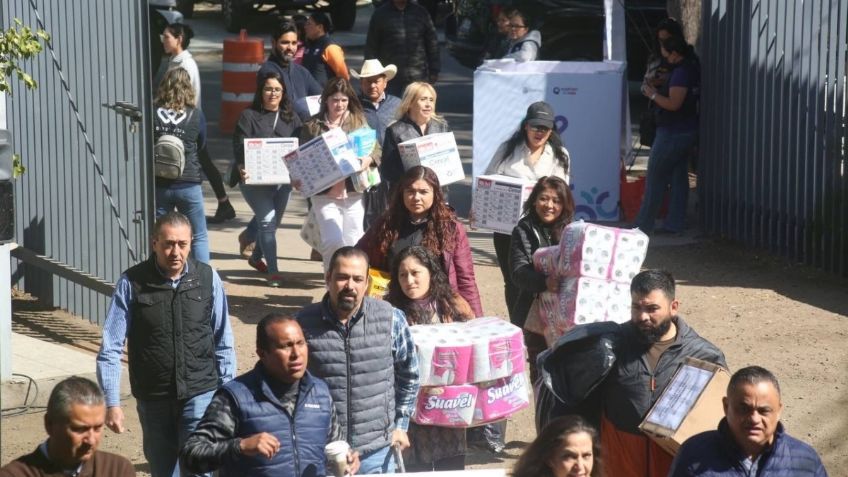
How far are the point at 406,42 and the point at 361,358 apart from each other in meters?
8.35

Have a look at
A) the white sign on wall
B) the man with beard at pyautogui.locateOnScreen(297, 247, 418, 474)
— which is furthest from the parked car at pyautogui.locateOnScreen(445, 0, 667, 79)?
the man with beard at pyautogui.locateOnScreen(297, 247, 418, 474)

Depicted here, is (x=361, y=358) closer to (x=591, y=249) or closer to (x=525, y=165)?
(x=591, y=249)

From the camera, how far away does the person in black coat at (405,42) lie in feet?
46.2

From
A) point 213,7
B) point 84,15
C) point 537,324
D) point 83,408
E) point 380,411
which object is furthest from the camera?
point 213,7

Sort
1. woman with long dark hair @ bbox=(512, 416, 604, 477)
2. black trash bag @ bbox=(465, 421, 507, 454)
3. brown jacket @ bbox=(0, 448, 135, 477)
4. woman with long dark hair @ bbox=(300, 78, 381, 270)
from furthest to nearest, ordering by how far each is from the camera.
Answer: woman with long dark hair @ bbox=(300, 78, 381, 270), black trash bag @ bbox=(465, 421, 507, 454), brown jacket @ bbox=(0, 448, 135, 477), woman with long dark hair @ bbox=(512, 416, 604, 477)

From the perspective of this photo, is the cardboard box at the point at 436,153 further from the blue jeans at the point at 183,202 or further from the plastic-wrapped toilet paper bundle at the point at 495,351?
the plastic-wrapped toilet paper bundle at the point at 495,351

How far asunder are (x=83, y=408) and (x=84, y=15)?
515 cm

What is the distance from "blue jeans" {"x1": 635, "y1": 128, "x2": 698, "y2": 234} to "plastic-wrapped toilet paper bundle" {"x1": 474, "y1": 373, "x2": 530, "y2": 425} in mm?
6050

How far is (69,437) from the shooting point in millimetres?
4934

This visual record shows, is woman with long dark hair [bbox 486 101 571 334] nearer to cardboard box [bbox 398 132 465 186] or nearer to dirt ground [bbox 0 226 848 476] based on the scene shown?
cardboard box [bbox 398 132 465 186]

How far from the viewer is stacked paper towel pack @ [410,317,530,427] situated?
6.59 m

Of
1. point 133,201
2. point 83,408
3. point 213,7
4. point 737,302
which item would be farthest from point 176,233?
point 213,7

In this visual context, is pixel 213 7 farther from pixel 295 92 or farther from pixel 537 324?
pixel 537 324

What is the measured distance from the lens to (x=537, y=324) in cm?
746
